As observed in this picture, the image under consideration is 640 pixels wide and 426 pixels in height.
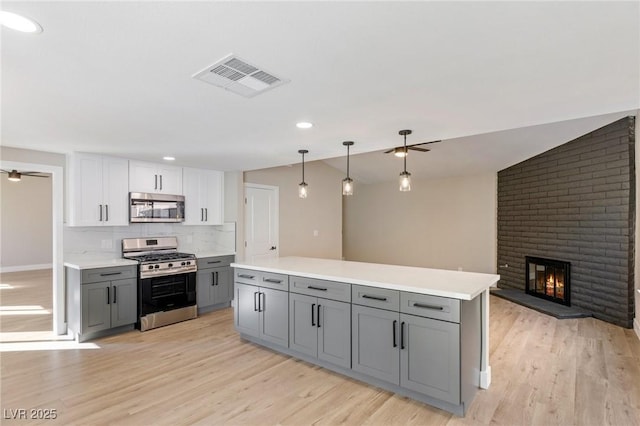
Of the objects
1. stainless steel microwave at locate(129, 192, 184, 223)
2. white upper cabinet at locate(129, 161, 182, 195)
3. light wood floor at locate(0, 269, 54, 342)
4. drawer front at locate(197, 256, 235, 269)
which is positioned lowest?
light wood floor at locate(0, 269, 54, 342)

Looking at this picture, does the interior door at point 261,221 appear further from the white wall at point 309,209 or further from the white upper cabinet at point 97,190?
the white upper cabinet at point 97,190

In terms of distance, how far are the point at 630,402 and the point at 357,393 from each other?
82.7 inches

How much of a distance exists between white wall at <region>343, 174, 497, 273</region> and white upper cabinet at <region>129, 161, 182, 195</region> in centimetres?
508

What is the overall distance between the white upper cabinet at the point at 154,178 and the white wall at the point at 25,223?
6723mm

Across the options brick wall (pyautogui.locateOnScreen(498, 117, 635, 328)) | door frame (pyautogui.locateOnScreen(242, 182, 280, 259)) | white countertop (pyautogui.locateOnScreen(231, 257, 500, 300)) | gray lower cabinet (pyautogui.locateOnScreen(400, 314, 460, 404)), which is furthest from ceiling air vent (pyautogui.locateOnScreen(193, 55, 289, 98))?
brick wall (pyautogui.locateOnScreen(498, 117, 635, 328))

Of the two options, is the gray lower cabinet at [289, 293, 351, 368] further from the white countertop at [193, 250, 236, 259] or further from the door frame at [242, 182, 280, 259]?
the door frame at [242, 182, 280, 259]

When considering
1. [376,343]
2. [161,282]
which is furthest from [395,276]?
[161,282]

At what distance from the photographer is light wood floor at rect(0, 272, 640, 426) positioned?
98.9 inches

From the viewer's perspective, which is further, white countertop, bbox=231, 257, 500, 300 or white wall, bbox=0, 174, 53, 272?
white wall, bbox=0, 174, 53, 272

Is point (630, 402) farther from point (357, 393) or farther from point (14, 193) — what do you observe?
point (14, 193)

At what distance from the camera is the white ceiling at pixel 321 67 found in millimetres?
1348

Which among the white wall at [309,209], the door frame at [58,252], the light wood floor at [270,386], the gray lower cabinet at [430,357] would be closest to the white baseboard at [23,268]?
the door frame at [58,252]

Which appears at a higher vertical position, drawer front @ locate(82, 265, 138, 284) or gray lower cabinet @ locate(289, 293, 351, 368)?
drawer front @ locate(82, 265, 138, 284)

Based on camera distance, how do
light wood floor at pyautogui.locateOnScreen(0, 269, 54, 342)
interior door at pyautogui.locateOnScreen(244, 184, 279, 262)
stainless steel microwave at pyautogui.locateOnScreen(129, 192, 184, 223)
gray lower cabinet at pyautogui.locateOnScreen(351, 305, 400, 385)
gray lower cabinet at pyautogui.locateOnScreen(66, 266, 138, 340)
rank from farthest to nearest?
interior door at pyautogui.locateOnScreen(244, 184, 279, 262) < stainless steel microwave at pyautogui.locateOnScreen(129, 192, 184, 223) < light wood floor at pyautogui.locateOnScreen(0, 269, 54, 342) < gray lower cabinet at pyautogui.locateOnScreen(66, 266, 138, 340) < gray lower cabinet at pyautogui.locateOnScreen(351, 305, 400, 385)
